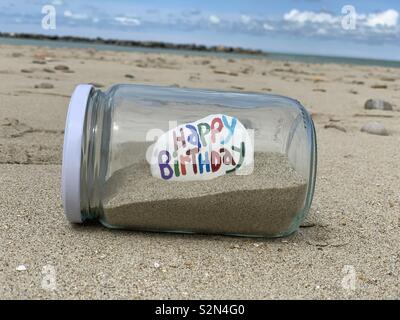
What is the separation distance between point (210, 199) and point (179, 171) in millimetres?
113

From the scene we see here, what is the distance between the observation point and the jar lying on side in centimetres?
138

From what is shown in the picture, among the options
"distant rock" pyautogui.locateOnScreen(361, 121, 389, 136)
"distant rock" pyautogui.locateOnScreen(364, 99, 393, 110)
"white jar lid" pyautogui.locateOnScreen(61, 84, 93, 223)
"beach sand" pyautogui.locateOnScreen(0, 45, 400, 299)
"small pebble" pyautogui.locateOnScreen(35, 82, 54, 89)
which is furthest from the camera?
"distant rock" pyautogui.locateOnScreen(364, 99, 393, 110)

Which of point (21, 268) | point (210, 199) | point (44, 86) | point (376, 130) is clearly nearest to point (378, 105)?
point (376, 130)

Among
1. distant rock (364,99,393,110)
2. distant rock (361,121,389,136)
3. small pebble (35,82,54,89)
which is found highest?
small pebble (35,82,54,89)

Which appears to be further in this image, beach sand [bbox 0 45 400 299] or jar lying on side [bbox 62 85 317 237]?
jar lying on side [bbox 62 85 317 237]

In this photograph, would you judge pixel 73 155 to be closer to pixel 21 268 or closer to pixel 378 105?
pixel 21 268

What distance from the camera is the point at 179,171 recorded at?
1391mm

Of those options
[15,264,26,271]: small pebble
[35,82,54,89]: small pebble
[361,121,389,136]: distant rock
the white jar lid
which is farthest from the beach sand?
[35,82,54,89]: small pebble

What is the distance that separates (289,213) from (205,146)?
310mm

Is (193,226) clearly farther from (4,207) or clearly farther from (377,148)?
(377,148)

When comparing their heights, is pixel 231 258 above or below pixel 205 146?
below

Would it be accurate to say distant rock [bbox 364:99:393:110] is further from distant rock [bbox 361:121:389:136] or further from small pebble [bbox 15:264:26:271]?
small pebble [bbox 15:264:26:271]

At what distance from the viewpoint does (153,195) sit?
142 centimetres
